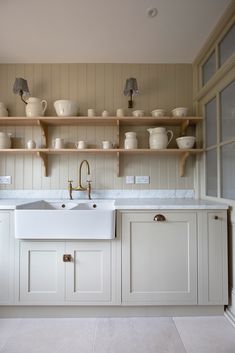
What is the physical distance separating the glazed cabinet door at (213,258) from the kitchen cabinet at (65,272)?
72 centimetres

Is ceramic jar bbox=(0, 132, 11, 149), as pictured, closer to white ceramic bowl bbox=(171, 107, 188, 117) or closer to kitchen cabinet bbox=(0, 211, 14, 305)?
kitchen cabinet bbox=(0, 211, 14, 305)

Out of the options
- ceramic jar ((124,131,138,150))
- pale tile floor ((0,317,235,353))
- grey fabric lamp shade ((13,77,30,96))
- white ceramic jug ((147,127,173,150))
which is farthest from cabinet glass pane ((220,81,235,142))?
grey fabric lamp shade ((13,77,30,96))

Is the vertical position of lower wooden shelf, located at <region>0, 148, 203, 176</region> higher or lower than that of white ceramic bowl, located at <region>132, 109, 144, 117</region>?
lower

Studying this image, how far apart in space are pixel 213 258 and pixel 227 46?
165 centimetres

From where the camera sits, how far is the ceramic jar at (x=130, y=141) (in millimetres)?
2021

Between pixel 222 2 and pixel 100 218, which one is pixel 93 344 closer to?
pixel 100 218

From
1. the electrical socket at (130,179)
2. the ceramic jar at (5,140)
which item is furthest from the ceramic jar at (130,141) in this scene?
the ceramic jar at (5,140)

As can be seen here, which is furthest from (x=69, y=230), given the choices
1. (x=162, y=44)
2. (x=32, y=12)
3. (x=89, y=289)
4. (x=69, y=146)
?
(x=162, y=44)

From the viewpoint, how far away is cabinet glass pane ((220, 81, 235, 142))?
1.61 m

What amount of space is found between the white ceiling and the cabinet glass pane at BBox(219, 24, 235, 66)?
0.16 m

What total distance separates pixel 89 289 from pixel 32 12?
85.2 inches

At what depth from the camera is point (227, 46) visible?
163 centimetres

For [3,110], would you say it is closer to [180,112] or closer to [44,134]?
[44,134]

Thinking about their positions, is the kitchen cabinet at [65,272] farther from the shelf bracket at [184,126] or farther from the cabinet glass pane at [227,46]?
the cabinet glass pane at [227,46]
